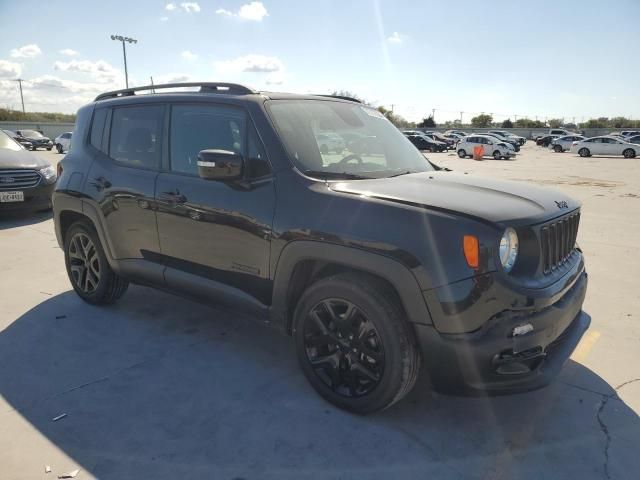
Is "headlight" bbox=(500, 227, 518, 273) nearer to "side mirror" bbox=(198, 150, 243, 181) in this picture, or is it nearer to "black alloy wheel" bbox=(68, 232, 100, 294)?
"side mirror" bbox=(198, 150, 243, 181)

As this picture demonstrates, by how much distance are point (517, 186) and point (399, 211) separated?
4.03ft

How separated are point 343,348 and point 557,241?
1393 mm

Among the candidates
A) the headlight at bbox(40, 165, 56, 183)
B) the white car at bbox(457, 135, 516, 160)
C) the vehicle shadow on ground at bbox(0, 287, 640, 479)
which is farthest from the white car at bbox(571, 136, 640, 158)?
the vehicle shadow on ground at bbox(0, 287, 640, 479)

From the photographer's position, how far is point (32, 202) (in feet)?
28.0

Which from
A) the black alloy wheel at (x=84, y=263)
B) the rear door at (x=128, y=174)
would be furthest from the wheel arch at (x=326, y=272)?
the black alloy wheel at (x=84, y=263)

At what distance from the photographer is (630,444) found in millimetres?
2646

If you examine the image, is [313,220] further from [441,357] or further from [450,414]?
[450,414]

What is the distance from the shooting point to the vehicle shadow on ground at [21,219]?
8.37 meters

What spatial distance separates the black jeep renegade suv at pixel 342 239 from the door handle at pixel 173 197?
0.04 feet

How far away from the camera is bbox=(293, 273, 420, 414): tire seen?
2570mm

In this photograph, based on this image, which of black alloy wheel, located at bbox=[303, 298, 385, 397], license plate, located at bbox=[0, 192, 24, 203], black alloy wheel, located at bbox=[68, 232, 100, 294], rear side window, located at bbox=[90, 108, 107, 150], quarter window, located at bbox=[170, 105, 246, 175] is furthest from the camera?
license plate, located at bbox=[0, 192, 24, 203]

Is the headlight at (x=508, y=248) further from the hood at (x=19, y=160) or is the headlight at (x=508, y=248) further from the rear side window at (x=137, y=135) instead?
the hood at (x=19, y=160)

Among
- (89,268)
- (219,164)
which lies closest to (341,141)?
(219,164)

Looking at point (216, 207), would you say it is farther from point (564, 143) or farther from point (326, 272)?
point (564, 143)
